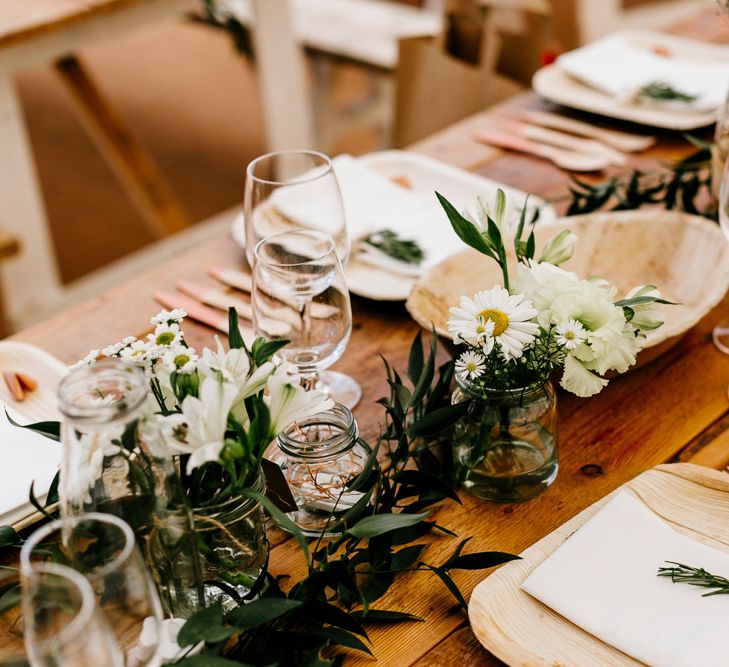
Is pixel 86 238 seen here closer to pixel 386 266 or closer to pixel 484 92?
pixel 484 92

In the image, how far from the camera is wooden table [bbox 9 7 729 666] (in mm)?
751

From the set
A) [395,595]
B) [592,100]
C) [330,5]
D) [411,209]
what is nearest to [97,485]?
[395,595]

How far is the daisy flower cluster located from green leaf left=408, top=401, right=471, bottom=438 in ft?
0.45

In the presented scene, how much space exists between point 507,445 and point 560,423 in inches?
5.7

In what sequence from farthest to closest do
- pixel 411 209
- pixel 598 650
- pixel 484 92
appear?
pixel 484 92
pixel 411 209
pixel 598 650

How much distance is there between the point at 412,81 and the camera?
6.61 ft

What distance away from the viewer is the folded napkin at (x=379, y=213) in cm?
105

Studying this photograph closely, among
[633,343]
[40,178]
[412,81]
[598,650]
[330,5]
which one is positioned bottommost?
[40,178]

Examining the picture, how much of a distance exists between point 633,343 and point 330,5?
108 inches

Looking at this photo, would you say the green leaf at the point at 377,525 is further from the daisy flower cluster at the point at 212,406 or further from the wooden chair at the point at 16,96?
the wooden chair at the point at 16,96

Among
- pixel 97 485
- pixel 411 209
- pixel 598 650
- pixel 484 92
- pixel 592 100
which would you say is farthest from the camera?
pixel 484 92

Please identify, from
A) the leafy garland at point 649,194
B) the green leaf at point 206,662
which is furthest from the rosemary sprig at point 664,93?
the green leaf at point 206,662

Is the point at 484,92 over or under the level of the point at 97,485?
under

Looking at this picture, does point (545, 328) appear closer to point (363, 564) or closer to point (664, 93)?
point (363, 564)
